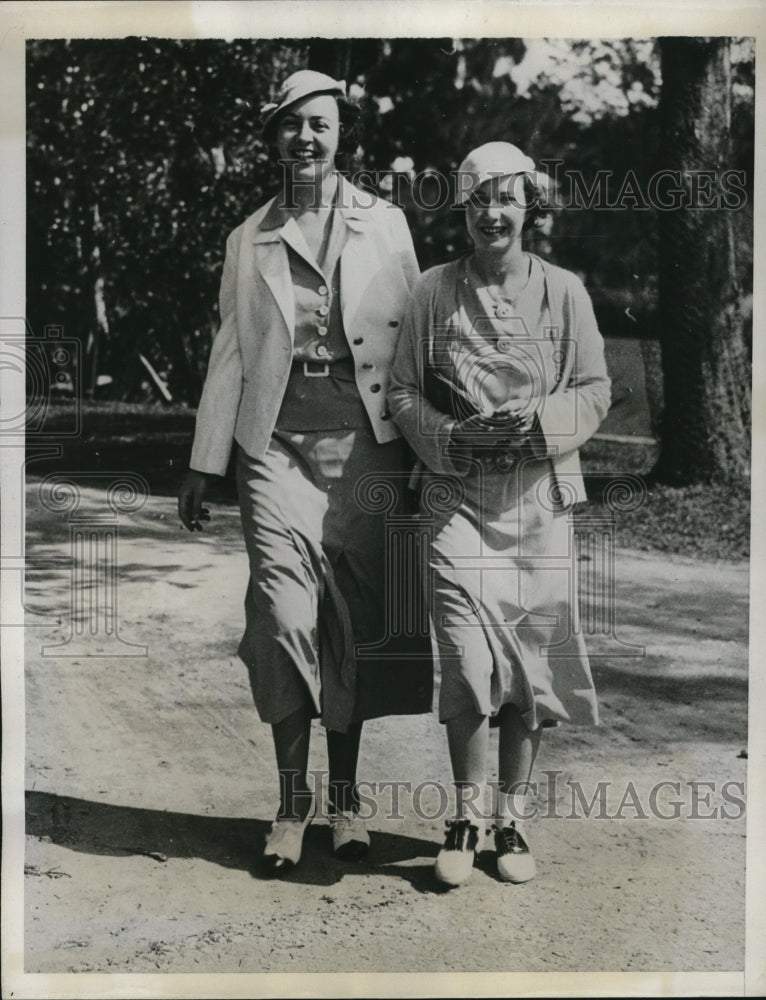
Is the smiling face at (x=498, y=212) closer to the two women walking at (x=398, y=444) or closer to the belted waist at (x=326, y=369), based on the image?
the two women walking at (x=398, y=444)

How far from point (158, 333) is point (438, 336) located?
0.99 metres

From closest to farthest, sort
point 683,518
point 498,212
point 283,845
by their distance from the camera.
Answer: point 498,212, point 283,845, point 683,518

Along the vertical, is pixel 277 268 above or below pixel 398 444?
above

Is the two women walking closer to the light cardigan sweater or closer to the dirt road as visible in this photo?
the light cardigan sweater

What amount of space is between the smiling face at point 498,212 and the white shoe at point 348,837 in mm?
1925

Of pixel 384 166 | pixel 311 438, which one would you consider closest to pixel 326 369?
pixel 311 438

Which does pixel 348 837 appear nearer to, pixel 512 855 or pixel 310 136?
pixel 512 855

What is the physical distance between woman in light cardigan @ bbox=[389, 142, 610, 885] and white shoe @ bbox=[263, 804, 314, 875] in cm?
48

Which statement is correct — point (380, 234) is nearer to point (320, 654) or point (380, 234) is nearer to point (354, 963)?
point (320, 654)

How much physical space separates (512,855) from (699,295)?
199cm

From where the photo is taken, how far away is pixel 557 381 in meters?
4.11

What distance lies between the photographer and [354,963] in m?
4.12

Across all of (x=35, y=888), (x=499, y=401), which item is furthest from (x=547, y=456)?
(x=35, y=888)

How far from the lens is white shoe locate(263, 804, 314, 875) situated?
4137 mm
